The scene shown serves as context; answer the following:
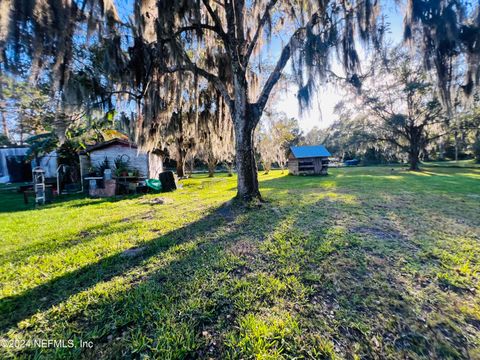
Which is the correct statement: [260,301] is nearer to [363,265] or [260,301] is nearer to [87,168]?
[363,265]

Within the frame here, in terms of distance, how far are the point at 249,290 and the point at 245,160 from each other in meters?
3.77

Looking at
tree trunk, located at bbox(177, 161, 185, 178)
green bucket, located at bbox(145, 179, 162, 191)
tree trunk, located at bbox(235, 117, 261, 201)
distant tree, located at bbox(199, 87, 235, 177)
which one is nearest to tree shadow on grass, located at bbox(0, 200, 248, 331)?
tree trunk, located at bbox(235, 117, 261, 201)

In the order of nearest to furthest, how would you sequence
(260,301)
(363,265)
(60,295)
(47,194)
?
(260,301)
(60,295)
(363,265)
(47,194)

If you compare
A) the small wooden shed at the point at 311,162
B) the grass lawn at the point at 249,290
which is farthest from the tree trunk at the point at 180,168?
the grass lawn at the point at 249,290

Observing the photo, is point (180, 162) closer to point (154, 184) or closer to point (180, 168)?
point (180, 168)

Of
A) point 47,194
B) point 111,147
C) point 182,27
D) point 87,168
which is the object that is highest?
point 182,27

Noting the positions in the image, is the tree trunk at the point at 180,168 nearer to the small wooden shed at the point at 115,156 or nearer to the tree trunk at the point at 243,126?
the small wooden shed at the point at 115,156

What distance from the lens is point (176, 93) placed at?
5645mm

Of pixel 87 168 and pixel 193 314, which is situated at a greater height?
pixel 87 168

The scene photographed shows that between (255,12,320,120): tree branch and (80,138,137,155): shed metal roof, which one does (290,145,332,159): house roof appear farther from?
(80,138,137,155): shed metal roof

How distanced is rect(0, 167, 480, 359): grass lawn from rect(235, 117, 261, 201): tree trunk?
1.62 metres

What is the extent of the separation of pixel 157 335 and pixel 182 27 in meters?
5.95

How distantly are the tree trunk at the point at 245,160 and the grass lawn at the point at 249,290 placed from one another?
1621 mm

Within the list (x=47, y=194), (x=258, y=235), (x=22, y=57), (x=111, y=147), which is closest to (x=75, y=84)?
(x=22, y=57)
